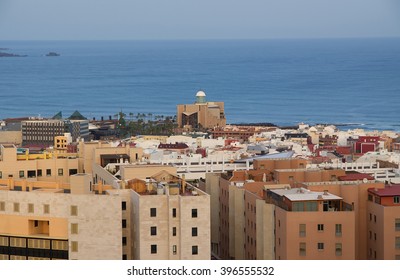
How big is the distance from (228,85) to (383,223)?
45352 mm

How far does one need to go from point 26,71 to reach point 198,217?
59.5 metres

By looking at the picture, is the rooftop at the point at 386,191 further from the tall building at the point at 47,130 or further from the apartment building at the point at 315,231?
the tall building at the point at 47,130

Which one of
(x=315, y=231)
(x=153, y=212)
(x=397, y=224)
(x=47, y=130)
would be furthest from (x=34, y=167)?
(x=47, y=130)

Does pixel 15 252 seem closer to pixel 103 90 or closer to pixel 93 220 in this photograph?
pixel 93 220

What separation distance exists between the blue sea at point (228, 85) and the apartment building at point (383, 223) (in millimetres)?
23133

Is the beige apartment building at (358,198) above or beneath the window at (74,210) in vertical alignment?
beneath

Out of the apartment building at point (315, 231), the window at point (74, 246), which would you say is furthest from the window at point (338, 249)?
the window at point (74, 246)

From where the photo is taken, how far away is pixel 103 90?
176 ft

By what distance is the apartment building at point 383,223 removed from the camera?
35.1 feet

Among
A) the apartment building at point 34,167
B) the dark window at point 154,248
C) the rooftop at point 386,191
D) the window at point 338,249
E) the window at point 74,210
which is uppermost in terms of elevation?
the apartment building at point 34,167

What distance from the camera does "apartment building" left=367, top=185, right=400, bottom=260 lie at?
35.1ft

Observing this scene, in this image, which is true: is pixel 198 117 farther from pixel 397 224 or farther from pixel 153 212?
pixel 153 212

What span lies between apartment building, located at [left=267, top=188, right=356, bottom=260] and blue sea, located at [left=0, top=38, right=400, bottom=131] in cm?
2386

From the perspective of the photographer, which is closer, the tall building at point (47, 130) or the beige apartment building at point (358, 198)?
the beige apartment building at point (358, 198)
